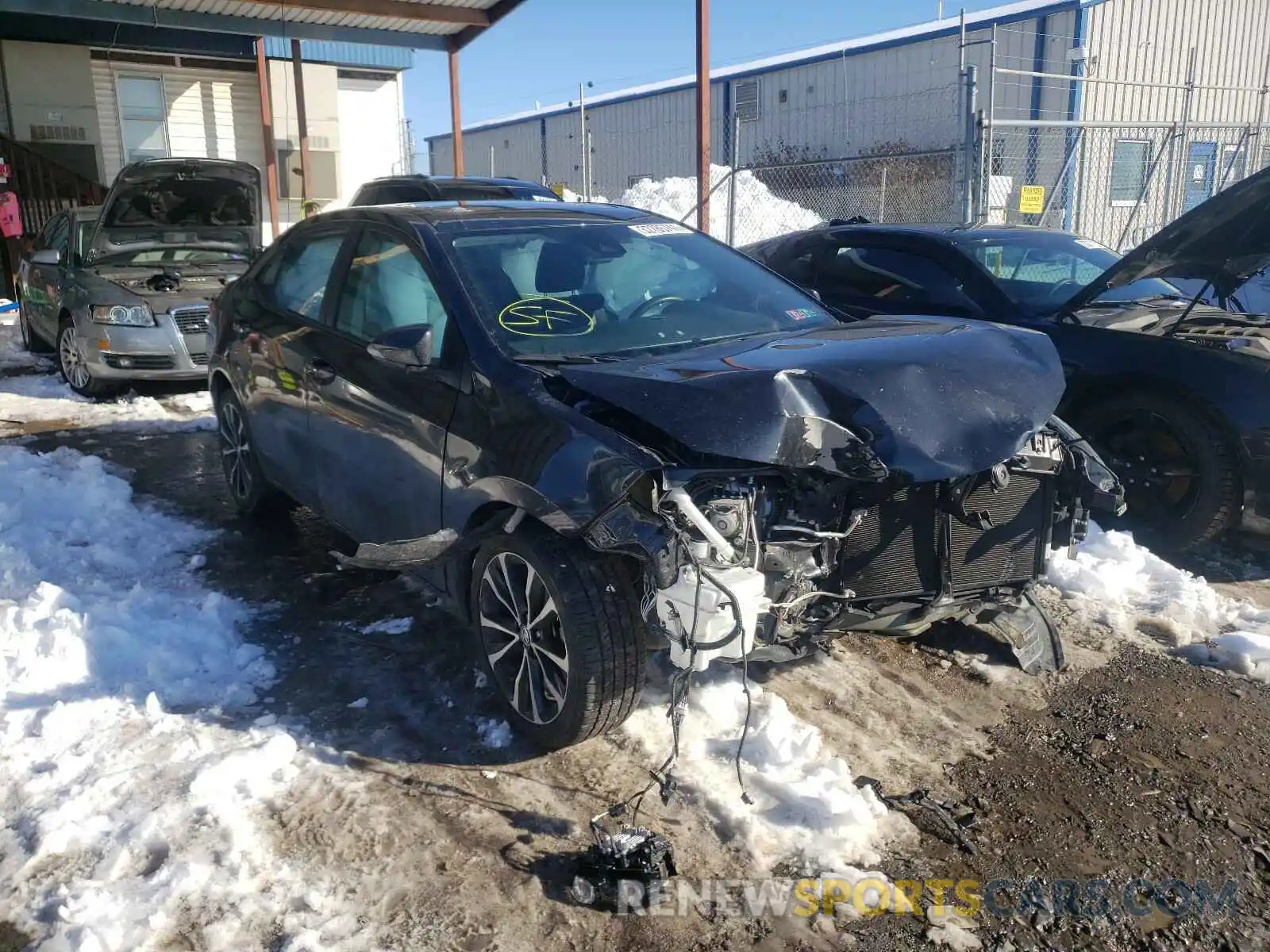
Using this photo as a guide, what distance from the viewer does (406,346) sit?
11.5ft

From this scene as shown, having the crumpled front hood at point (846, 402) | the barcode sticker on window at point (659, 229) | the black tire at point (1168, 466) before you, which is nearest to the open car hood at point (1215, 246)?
the black tire at point (1168, 466)

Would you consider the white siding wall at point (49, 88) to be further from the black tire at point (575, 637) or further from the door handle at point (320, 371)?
the black tire at point (575, 637)

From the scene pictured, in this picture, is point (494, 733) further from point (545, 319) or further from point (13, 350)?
point (13, 350)

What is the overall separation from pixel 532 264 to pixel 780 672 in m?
1.83

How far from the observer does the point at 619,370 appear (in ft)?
10.5

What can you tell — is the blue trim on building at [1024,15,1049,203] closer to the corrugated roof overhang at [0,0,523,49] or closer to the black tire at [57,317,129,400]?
the corrugated roof overhang at [0,0,523,49]

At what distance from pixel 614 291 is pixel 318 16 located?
13320 mm

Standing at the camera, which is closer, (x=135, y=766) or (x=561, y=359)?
(x=135, y=766)

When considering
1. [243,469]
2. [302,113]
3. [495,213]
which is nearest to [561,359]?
[495,213]

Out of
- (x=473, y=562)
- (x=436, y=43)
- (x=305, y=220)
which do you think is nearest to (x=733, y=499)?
(x=473, y=562)

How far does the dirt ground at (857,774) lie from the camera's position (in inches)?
103

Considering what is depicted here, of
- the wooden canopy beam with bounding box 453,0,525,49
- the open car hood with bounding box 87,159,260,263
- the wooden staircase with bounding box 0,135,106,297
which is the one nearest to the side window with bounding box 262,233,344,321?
the open car hood with bounding box 87,159,260,263

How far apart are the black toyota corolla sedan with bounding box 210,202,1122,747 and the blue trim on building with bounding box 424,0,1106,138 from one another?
499 inches

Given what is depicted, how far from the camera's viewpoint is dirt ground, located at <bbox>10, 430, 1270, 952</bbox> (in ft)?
8.60
